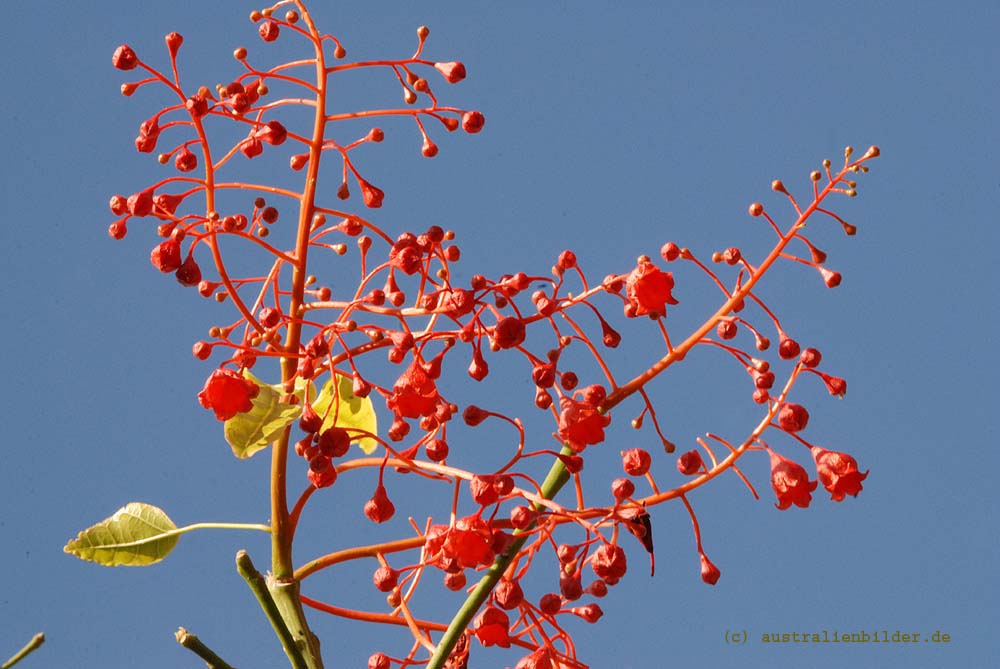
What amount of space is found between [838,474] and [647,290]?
19 centimetres

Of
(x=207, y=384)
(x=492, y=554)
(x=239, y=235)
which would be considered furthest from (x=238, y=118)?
(x=492, y=554)

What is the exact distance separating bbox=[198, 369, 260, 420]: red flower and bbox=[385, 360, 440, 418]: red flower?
0.10 metres

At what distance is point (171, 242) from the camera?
88cm

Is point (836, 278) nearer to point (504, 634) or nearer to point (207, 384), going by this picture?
point (504, 634)

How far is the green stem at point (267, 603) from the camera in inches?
30.3

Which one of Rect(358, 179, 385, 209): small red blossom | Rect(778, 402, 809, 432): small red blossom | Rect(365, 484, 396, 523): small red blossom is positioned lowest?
Rect(365, 484, 396, 523): small red blossom

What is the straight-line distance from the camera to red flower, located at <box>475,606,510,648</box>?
0.89 metres

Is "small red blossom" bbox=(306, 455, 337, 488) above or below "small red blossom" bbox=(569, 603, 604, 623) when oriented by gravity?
above

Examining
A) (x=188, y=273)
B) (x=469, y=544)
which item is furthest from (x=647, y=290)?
(x=188, y=273)

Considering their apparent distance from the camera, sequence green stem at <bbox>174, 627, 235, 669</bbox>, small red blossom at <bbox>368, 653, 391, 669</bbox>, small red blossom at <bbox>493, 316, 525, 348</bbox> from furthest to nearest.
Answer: small red blossom at <bbox>368, 653, 391, 669</bbox> → small red blossom at <bbox>493, 316, 525, 348</bbox> → green stem at <bbox>174, 627, 235, 669</bbox>

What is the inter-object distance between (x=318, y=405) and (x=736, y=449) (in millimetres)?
342

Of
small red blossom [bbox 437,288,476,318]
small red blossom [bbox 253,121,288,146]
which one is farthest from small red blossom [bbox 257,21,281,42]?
small red blossom [bbox 437,288,476,318]

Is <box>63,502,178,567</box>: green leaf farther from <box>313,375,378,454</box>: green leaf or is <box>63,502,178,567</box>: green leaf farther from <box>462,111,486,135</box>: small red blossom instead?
<box>462,111,486,135</box>: small red blossom

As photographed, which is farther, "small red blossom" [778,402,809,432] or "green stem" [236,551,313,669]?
"small red blossom" [778,402,809,432]
